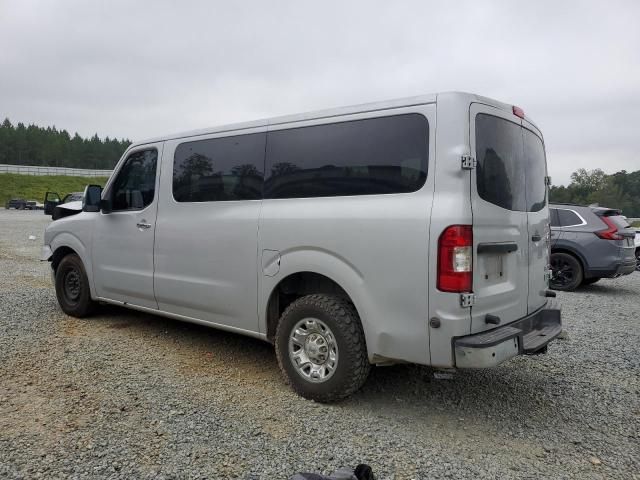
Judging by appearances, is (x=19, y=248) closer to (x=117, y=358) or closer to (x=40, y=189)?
(x=117, y=358)

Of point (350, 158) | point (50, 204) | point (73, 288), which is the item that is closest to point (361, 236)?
point (350, 158)

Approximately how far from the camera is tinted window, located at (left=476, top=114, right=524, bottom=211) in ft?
10.9

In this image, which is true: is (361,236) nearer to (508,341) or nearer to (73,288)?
(508,341)

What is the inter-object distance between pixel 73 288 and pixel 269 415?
3.85m

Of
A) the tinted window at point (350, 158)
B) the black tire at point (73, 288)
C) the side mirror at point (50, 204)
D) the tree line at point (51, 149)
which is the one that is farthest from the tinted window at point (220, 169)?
the tree line at point (51, 149)

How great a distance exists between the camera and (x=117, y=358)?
461 centimetres

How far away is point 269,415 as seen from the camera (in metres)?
3.51

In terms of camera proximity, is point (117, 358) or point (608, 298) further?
point (608, 298)

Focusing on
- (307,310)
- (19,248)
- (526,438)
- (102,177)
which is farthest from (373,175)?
(102,177)

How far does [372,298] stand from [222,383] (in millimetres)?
1584

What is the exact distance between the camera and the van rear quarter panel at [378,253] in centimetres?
320

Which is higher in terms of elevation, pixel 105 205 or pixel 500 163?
pixel 500 163

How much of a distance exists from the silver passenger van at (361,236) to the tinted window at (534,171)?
0.08ft

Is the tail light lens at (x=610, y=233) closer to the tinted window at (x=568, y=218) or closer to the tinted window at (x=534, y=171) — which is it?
the tinted window at (x=568, y=218)
